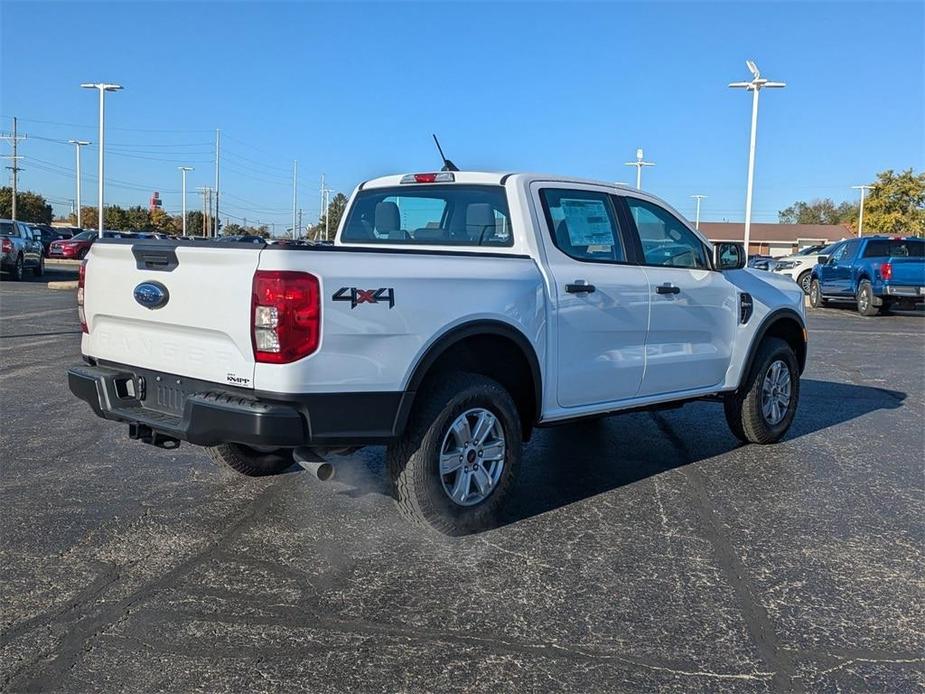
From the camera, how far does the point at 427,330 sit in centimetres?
417

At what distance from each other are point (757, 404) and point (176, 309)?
439 centimetres

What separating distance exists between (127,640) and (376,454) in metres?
2.95

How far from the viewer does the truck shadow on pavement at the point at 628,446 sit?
5.45 meters

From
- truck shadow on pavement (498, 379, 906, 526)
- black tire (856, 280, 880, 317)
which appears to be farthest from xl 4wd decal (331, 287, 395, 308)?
black tire (856, 280, 880, 317)

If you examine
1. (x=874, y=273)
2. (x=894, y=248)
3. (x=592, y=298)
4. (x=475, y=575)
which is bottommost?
(x=475, y=575)

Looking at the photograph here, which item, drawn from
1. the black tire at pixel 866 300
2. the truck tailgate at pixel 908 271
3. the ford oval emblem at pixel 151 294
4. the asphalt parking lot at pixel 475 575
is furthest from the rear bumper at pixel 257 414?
the black tire at pixel 866 300

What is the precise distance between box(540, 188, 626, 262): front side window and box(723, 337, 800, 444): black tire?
177 centimetres

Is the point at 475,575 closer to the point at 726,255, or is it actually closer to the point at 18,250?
the point at 726,255

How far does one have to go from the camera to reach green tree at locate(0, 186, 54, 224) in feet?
251

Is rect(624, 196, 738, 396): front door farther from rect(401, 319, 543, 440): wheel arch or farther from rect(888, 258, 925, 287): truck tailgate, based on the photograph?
rect(888, 258, 925, 287): truck tailgate

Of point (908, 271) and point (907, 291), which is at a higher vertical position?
point (908, 271)

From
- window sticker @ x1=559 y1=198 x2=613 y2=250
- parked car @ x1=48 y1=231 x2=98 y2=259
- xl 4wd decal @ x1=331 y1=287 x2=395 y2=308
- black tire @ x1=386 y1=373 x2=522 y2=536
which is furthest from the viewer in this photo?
parked car @ x1=48 y1=231 x2=98 y2=259

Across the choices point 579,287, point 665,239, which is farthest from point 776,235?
point 579,287

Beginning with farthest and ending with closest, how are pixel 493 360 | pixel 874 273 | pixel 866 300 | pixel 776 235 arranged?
pixel 776 235 → pixel 866 300 → pixel 874 273 → pixel 493 360
